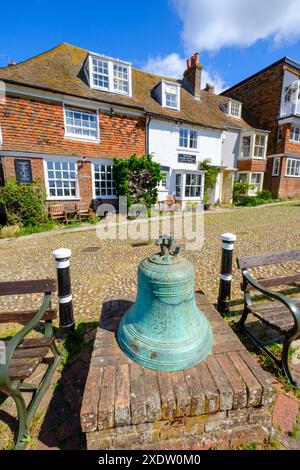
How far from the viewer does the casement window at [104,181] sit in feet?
44.2

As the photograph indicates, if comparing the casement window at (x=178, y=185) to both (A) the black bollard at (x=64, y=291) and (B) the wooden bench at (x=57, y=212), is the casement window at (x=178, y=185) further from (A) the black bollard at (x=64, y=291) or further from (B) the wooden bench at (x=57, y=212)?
(A) the black bollard at (x=64, y=291)

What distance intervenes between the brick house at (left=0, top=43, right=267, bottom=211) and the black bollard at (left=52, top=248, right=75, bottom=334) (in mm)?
9947

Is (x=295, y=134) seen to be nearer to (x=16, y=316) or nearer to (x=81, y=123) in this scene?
(x=81, y=123)

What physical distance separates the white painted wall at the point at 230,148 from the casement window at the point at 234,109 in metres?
2.65

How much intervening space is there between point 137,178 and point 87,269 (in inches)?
357

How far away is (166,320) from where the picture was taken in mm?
2121

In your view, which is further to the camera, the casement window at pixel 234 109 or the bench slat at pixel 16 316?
the casement window at pixel 234 109

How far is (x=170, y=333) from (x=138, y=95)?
16595 mm

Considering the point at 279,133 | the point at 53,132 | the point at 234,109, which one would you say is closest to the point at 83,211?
the point at 53,132

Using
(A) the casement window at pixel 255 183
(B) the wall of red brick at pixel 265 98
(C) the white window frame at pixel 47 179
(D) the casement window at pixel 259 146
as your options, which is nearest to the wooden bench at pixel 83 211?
(C) the white window frame at pixel 47 179

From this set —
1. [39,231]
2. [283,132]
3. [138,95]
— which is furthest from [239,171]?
[39,231]

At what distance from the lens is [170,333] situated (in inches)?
83.3

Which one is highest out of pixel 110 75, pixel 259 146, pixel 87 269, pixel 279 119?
pixel 110 75

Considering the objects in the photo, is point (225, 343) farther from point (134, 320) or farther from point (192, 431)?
point (134, 320)
